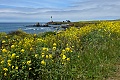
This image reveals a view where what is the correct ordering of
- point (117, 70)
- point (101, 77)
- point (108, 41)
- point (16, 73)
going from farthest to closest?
point (108, 41)
point (117, 70)
point (101, 77)
point (16, 73)

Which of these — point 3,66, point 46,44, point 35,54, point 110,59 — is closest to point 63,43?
point 46,44

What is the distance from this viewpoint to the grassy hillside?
555 centimetres

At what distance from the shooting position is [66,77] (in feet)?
20.1

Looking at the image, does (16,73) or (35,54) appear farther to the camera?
(35,54)

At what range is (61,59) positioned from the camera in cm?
613

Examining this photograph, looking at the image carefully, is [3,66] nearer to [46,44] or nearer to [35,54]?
[35,54]

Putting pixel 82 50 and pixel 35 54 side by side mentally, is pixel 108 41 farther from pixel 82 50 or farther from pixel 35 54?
pixel 35 54

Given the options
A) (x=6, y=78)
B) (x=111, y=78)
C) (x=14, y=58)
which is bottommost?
(x=111, y=78)

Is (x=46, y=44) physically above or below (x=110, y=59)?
above

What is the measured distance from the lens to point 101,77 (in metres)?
6.98

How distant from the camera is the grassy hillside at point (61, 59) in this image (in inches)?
219

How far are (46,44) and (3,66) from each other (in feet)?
8.95

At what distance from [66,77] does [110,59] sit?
118 inches

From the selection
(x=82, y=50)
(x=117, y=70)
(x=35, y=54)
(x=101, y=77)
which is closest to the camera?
(x=35, y=54)
